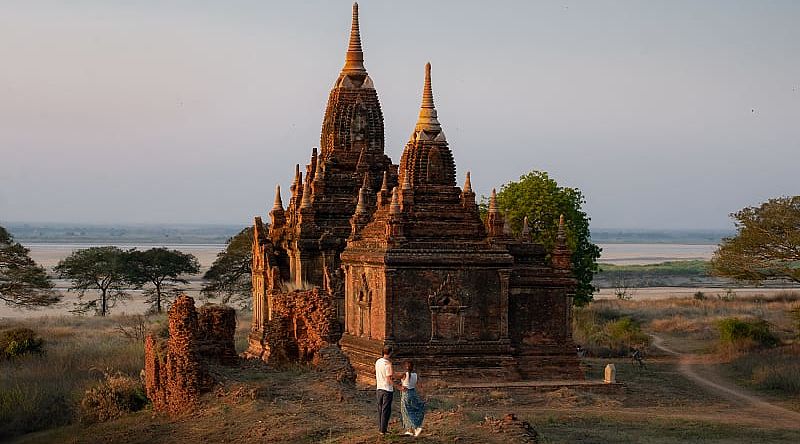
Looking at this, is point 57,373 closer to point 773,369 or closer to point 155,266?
point 773,369

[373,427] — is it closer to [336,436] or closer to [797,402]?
[336,436]

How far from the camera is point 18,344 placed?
4072 cm

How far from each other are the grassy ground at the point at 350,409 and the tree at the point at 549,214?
889 cm

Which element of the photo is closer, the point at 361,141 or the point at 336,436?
the point at 336,436

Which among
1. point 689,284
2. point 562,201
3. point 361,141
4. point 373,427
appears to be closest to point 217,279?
point 562,201

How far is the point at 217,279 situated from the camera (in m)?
65.5

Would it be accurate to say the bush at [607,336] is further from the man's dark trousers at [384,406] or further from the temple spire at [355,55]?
the man's dark trousers at [384,406]

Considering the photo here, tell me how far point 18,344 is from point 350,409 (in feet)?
67.2

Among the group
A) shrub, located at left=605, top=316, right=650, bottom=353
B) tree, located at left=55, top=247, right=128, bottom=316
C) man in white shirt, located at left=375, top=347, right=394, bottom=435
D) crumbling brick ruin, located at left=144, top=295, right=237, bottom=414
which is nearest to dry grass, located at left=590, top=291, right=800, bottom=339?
shrub, located at left=605, top=316, right=650, bottom=353

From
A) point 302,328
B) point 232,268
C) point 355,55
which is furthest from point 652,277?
point 302,328

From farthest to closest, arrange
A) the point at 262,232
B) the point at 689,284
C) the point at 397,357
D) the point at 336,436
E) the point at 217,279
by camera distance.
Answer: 1. the point at 689,284
2. the point at 217,279
3. the point at 262,232
4. the point at 397,357
5. the point at 336,436

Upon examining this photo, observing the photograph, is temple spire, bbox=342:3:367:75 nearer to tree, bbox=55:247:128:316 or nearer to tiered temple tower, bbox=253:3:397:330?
tiered temple tower, bbox=253:3:397:330

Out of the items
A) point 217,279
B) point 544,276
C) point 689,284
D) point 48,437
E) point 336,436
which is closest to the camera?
point 336,436

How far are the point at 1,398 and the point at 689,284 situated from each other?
10094 centimetres
